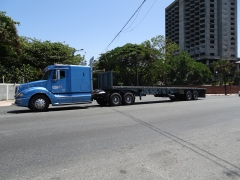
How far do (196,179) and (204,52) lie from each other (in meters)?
A: 109

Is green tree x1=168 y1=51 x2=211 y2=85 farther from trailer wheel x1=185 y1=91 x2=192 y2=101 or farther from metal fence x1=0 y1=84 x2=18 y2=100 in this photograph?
metal fence x1=0 y1=84 x2=18 y2=100

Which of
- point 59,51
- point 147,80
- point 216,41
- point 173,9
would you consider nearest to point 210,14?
point 216,41

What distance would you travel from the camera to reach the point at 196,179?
12.5ft

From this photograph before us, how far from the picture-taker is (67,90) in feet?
45.3

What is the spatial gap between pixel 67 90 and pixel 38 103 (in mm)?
1859

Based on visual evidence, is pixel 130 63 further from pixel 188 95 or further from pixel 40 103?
pixel 40 103

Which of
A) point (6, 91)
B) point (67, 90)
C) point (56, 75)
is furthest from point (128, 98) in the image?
point (6, 91)

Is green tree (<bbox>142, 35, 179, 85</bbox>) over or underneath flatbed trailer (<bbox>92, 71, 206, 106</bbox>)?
over

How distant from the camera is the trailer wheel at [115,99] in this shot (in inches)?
618

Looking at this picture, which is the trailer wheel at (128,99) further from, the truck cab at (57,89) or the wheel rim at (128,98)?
the truck cab at (57,89)

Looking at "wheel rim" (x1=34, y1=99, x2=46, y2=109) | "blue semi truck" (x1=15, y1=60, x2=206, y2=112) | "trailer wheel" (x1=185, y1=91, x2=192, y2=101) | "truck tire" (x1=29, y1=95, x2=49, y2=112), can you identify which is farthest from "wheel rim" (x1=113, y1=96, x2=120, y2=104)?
"trailer wheel" (x1=185, y1=91, x2=192, y2=101)

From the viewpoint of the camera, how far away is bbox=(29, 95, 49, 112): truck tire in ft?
41.9

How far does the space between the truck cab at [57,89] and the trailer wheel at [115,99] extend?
167 centimetres

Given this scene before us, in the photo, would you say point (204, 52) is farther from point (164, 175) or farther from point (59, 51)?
point (164, 175)
